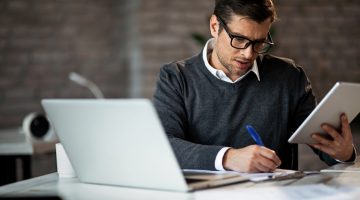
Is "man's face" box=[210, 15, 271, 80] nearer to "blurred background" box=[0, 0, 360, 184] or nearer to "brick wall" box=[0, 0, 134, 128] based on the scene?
"blurred background" box=[0, 0, 360, 184]

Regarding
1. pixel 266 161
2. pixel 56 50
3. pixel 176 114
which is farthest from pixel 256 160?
pixel 56 50

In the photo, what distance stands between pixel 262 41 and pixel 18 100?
10.5 ft

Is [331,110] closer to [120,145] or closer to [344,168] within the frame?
[344,168]

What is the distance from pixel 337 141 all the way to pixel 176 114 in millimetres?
514

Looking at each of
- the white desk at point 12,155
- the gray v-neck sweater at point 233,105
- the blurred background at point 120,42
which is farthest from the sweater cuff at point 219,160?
the blurred background at point 120,42

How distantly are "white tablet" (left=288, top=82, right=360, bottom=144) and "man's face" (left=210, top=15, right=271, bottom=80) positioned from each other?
339mm

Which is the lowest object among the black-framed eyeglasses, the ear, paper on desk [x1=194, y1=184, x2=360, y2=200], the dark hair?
paper on desk [x1=194, y1=184, x2=360, y2=200]

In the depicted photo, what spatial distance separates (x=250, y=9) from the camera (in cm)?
210

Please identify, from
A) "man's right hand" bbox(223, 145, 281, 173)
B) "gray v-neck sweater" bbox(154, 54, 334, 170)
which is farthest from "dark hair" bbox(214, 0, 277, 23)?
"man's right hand" bbox(223, 145, 281, 173)

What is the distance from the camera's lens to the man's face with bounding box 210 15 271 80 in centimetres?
208

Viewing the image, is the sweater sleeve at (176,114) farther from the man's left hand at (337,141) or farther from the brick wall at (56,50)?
the brick wall at (56,50)

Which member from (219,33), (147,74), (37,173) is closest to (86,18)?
(147,74)

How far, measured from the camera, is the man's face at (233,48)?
6.83ft

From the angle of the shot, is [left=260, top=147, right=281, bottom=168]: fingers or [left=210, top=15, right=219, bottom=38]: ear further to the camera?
[left=210, top=15, right=219, bottom=38]: ear
